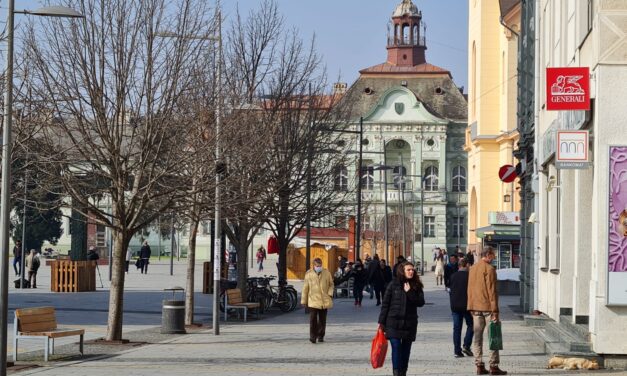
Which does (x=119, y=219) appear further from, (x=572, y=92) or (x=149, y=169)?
(x=572, y=92)

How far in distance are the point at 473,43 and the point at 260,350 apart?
56.0 metres

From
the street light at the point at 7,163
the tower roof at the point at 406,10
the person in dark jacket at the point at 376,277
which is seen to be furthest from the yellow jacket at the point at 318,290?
the tower roof at the point at 406,10

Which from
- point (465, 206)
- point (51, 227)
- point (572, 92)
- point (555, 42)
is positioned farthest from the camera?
point (465, 206)

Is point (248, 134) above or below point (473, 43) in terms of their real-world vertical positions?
below

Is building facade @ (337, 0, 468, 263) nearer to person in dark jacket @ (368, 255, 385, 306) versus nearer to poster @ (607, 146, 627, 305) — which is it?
person in dark jacket @ (368, 255, 385, 306)

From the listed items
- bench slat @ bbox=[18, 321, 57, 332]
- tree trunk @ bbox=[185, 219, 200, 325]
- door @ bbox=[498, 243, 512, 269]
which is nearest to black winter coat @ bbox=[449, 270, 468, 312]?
bench slat @ bbox=[18, 321, 57, 332]

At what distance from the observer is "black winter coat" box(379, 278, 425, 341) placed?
57.4 ft

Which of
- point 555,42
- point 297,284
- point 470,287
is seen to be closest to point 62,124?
point 470,287

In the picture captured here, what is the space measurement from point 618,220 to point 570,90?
2.04 meters

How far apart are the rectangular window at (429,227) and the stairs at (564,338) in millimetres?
100456

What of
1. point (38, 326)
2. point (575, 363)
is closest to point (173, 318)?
point (38, 326)

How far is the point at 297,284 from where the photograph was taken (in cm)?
6250

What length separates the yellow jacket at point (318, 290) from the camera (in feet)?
87.5

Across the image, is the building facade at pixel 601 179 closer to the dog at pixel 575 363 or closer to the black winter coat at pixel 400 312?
the dog at pixel 575 363
